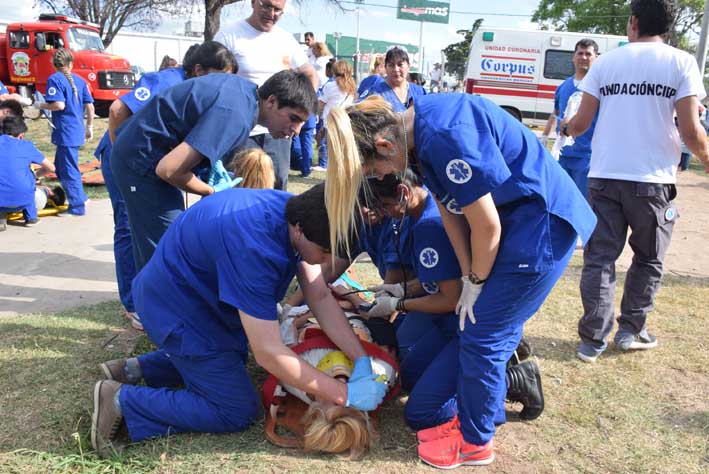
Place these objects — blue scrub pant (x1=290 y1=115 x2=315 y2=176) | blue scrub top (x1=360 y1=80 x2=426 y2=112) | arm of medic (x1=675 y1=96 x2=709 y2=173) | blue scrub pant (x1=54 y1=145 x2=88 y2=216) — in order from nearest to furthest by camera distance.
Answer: arm of medic (x1=675 y1=96 x2=709 y2=173) → blue scrub top (x1=360 y1=80 x2=426 y2=112) → blue scrub pant (x1=54 y1=145 x2=88 y2=216) → blue scrub pant (x1=290 y1=115 x2=315 y2=176)

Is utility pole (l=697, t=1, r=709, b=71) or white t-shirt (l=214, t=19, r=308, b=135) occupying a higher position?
utility pole (l=697, t=1, r=709, b=71)

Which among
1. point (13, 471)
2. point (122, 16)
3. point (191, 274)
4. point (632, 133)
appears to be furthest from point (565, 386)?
point (122, 16)

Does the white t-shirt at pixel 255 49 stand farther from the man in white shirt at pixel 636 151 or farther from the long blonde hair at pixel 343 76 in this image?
the long blonde hair at pixel 343 76

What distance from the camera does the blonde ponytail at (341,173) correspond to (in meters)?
1.73

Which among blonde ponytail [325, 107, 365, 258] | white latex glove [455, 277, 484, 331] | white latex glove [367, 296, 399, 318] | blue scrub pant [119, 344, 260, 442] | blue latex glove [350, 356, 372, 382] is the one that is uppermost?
blonde ponytail [325, 107, 365, 258]

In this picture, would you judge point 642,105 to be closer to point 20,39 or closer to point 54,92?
point 54,92

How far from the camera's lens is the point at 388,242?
8.87 feet

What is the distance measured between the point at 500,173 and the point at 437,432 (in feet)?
3.60

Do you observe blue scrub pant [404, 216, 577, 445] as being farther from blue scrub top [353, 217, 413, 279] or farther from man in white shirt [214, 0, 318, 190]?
man in white shirt [214, 0, 318, 190]

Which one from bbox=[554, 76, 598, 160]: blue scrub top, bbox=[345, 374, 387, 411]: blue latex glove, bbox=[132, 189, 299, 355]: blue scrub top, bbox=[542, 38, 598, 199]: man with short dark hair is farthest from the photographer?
bbox=[542, 38, 598, 199]: man with short dark hair

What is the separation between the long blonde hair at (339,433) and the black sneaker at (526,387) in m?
0.66

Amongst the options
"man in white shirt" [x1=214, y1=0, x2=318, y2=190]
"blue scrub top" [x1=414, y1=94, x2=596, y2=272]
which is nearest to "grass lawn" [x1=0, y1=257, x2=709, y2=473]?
"blue scrub top" [x1=414, y1=94, x2=596, y2=272]

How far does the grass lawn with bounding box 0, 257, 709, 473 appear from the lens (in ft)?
7.20

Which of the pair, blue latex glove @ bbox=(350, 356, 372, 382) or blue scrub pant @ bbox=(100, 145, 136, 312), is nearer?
→ blue latex glove @ bbox=(350, 356, 372, 382)
